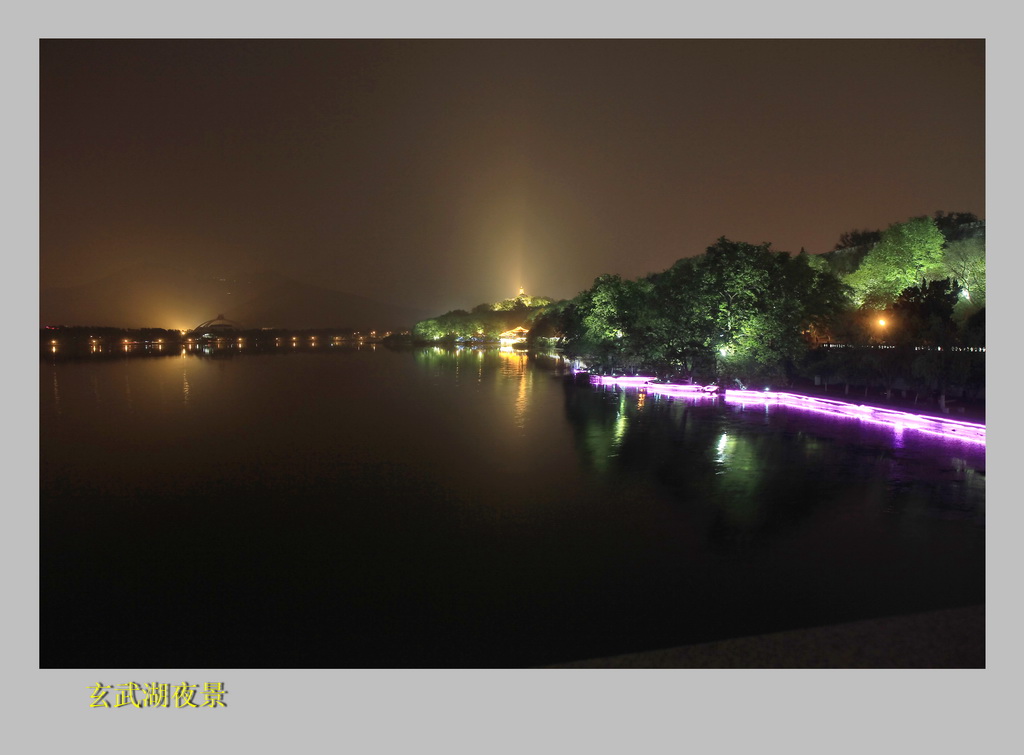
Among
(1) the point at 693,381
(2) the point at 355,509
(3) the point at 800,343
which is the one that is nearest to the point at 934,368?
(3) the point at 800,343

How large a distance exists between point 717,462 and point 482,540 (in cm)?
642

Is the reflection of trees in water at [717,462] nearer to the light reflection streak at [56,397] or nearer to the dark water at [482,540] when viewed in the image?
the dark water at [482,540]

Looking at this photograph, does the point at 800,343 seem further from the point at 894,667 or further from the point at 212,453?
the point at 894,667

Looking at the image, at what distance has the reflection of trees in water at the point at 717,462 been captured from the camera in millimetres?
9922

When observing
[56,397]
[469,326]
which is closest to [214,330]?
[469,326]

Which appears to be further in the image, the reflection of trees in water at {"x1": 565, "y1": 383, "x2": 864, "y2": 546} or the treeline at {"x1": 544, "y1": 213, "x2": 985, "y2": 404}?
the treeline at {"x1": 544, "y1": 213, "x2": 985, "y2": 404}

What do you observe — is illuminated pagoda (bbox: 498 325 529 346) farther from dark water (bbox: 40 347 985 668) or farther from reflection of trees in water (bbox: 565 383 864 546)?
dark water (bbox: 40 347 985 668)

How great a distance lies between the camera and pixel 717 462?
1366cm

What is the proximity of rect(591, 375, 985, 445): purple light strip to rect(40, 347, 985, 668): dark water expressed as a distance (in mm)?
1400

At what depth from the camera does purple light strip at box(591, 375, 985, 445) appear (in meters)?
16.7

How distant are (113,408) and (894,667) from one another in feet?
83.6

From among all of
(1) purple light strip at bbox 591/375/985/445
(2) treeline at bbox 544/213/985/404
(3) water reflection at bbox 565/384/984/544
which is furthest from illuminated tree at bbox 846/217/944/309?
(3) water reflection at bbox 565/384/984/544

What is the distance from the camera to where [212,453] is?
614 inches

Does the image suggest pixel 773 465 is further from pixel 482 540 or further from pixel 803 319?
pixel 803 319
